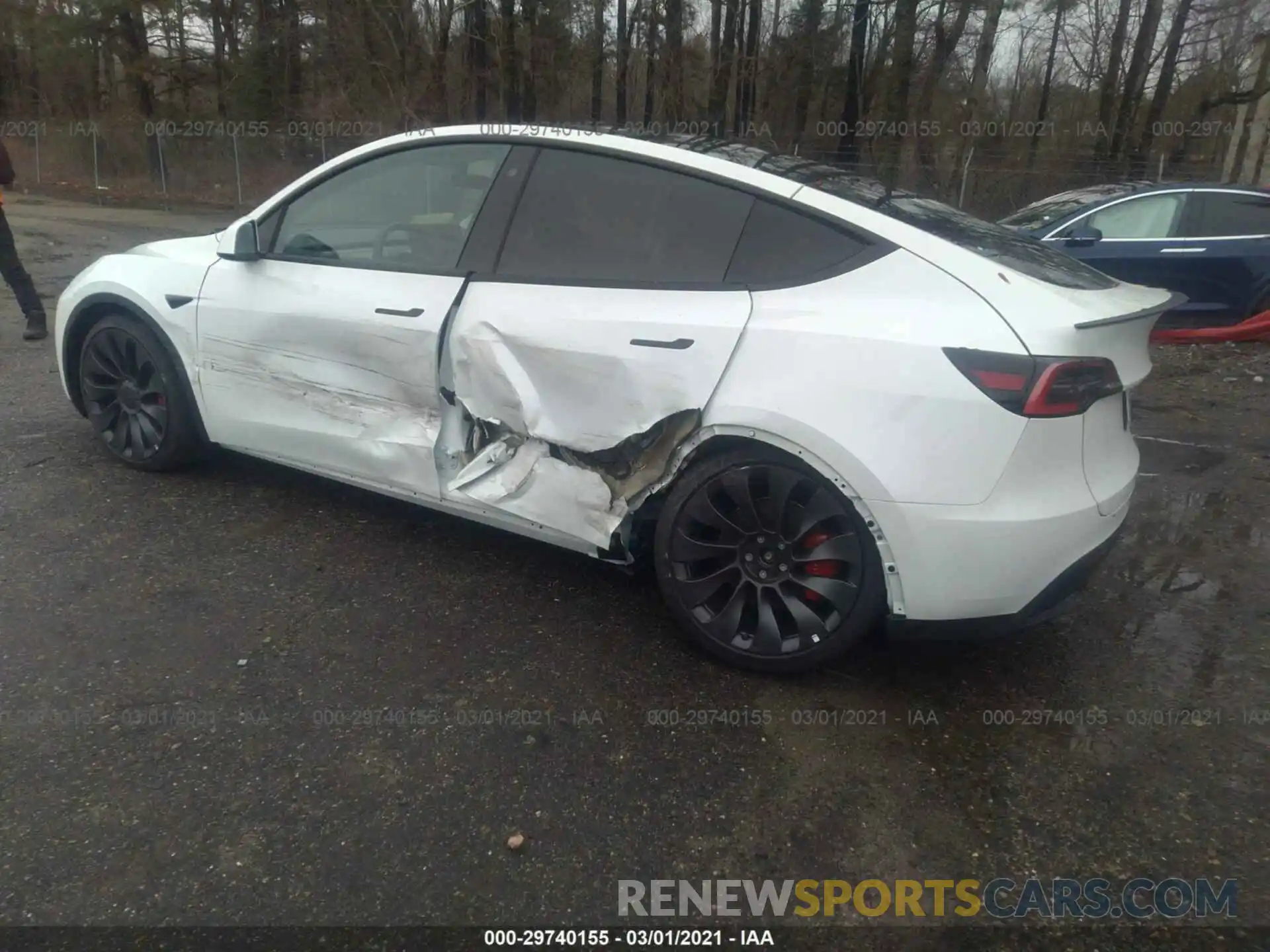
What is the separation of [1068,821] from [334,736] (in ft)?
6.61

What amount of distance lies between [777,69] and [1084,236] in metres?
18.7

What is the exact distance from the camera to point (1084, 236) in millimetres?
8352

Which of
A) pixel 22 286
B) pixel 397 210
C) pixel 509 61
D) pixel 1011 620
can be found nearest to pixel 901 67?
pixel 509 61

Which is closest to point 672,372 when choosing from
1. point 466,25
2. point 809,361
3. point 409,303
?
point 809,361

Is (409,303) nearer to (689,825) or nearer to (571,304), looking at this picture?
(571,304)

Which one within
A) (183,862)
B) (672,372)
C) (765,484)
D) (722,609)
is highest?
(672,372)

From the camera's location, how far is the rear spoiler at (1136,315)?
105 inches

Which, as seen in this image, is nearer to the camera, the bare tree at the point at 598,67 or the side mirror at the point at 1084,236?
the side mirror at the point at 1084,236

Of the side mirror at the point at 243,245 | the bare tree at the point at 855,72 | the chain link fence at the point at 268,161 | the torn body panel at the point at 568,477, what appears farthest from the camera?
the bare tree at the point at 855,72

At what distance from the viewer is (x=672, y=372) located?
9.78ft

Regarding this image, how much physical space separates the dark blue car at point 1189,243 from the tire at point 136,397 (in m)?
7.40

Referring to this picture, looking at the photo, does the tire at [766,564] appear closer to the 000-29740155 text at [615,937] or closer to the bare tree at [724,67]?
the 000-29740155 text at [615,937]

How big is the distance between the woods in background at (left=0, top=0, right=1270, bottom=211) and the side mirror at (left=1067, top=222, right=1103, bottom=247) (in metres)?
12.0

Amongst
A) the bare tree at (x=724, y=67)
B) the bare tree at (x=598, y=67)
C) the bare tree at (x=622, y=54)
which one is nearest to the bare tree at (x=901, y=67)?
the bare tree at (x=724, y=67)
